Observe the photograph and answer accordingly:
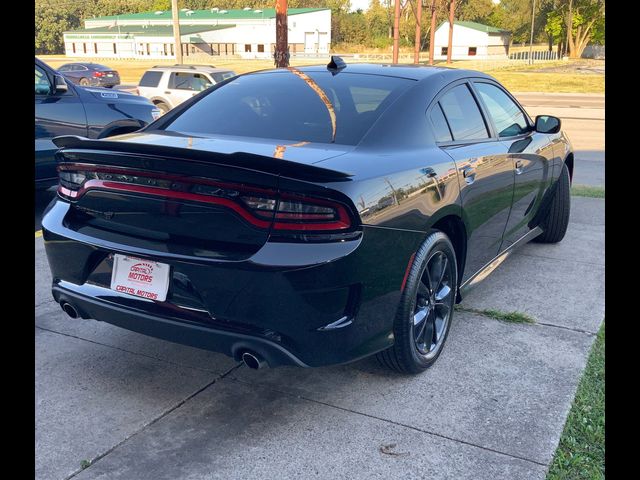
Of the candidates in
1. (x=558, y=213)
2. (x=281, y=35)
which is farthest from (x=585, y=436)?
(x=281, y=35)

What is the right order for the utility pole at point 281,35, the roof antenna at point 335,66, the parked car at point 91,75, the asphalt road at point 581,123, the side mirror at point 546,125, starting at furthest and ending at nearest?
the parked car at point 91,75 → the utility pole at point 281,35 → the asphalt road at point 581,123 → the side mirror at point 546,125 → the roof antenna at point 335,66

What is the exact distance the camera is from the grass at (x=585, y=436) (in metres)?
2.73

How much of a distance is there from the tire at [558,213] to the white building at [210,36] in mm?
75822

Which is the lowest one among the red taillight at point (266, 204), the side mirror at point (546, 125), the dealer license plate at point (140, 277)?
the dealer license plate at point (140, 277)

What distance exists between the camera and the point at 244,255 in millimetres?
2781

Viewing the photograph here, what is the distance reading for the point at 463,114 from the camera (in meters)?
4.21

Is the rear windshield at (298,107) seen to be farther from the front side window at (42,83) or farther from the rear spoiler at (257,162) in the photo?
the front side window at (42,83)

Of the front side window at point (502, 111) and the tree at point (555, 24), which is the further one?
the tree at point (555, 24)

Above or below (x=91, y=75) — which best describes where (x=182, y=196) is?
below

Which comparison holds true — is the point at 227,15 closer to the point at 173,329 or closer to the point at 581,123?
the point at 581,123

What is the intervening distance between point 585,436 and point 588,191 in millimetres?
6258

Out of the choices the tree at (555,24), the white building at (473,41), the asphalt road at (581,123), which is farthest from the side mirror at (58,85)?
the white building at (473,41)

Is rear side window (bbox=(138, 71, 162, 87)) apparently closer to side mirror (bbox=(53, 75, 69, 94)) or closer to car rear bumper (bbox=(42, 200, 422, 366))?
side mirror (bbox=(53, 75, 69, 94))
